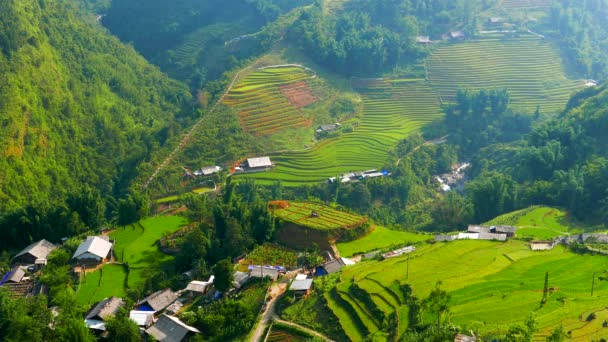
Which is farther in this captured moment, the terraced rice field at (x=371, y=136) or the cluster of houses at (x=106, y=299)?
the terraced rice field at (x=371, y=136)

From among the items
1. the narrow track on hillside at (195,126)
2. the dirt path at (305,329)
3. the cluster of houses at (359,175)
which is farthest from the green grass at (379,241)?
the narrow track on hillside at (195,126)

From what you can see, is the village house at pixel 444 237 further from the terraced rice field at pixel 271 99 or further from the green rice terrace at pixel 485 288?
the terraced rice field at pixel 271 99

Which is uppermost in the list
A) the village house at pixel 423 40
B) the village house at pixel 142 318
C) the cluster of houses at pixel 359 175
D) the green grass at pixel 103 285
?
the village house at pixel 423 40

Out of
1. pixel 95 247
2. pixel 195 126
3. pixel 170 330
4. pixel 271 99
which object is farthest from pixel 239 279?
pixel 271 99

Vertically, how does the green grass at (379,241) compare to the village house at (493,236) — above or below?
below

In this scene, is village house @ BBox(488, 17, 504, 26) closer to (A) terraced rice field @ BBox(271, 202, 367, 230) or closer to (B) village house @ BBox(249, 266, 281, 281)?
(A) terraced rice field @ BBox(271, 202, 367, 230)

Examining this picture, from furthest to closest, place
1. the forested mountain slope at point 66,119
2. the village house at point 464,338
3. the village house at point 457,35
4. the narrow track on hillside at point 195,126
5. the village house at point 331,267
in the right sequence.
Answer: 1. the village house at point 457,35
2. the narrow track on hillside at point 195,126
3. the forested mountain slope at point 66,119
4. the village house at point 331,267
5. the village house at point 464,338

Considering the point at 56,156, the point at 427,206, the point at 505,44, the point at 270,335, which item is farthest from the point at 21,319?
the point at 505,44

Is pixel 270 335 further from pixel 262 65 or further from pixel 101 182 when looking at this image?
pixel 262 65
